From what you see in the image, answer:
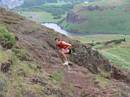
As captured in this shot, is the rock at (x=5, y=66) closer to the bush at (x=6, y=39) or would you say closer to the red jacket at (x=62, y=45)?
the bush at (x=6, y=39)

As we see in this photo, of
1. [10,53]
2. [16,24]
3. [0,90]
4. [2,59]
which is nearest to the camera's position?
[0,90]

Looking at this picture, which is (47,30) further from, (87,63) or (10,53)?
(10,53)

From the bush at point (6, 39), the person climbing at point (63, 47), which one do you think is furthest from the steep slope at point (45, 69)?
the person climbing at point (63, 47)

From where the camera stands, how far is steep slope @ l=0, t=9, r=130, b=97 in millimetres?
16047

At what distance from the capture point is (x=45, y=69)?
18.9 m

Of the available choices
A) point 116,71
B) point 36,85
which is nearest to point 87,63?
point 116,71

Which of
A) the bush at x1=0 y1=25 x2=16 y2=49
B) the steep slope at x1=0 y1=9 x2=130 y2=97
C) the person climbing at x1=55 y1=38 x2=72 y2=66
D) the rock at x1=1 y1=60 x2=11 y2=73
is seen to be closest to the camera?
the rock at x1=1 y1=60 x2=11 y2=73

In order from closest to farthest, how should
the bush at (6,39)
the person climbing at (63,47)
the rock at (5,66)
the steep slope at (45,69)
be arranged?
1. the rock at (5,66)
2. the steep slope at (45,69)
3. the bush at (6,39)
4. the person climbing at (63,47)

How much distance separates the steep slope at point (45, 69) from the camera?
632 inches

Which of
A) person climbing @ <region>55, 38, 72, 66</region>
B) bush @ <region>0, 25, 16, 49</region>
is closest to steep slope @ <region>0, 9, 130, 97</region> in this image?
bush @ <region>0, 25, 16, 49</region>

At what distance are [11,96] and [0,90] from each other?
53cm

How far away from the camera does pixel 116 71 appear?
925 inches

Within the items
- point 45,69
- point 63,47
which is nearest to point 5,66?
point 45,69

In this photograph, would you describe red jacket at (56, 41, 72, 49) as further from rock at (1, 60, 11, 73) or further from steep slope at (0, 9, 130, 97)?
rock at (1, 60, 11, 73)
